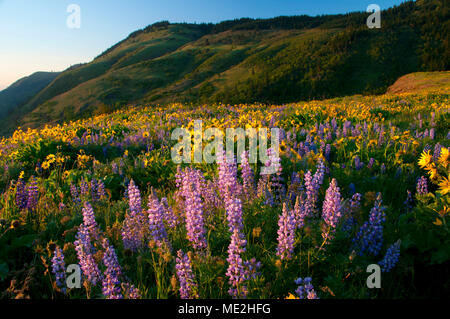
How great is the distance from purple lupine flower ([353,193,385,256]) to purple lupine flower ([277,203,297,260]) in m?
0.76

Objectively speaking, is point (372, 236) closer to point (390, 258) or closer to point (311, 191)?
point (390, 258)

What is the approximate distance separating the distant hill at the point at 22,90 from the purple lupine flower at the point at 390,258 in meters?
134

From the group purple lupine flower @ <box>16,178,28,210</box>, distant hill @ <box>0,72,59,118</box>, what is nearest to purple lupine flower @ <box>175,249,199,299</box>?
purple lupine flower @ <box>16,178,28,210</box>

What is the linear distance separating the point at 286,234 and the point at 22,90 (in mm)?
172784

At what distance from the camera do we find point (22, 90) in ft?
452

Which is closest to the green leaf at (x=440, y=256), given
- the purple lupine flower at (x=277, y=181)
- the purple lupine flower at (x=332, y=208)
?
the purple lupine flower at (x=332, y=208)

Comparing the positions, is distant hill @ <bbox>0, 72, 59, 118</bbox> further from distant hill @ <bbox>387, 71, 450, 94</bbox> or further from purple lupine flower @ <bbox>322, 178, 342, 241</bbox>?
purple lupine flower @ <bbox>322, 178, 342, 241</bbox>

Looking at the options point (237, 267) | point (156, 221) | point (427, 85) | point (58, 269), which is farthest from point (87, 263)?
point (427, 85)

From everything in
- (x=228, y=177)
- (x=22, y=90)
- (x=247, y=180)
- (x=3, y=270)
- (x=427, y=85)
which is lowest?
(x=3, y=270)

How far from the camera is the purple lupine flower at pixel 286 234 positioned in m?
2.24

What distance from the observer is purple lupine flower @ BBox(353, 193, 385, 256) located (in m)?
2.60

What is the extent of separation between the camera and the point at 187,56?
312 feet
